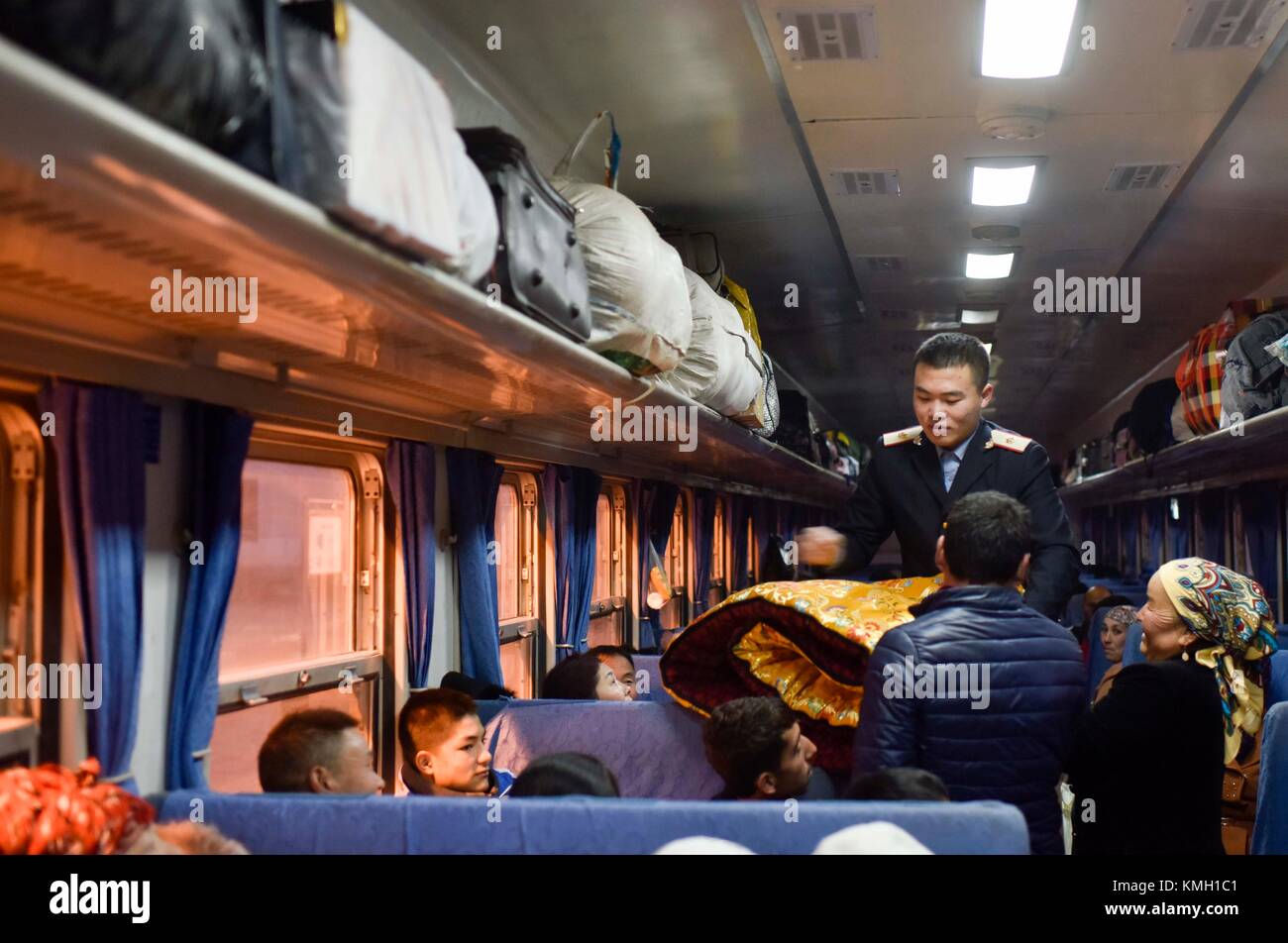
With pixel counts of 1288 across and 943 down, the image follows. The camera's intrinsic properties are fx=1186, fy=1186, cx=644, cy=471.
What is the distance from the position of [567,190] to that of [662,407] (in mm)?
1278

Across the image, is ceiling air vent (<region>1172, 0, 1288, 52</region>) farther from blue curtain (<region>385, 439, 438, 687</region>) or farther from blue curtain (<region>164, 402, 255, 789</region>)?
blue curtain (<region>164, 402, 255, 789</region>)

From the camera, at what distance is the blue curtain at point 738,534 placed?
13734 mm

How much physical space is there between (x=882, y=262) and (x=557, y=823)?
22.3ft

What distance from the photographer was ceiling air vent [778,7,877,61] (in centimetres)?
440

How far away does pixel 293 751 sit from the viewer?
3303mm

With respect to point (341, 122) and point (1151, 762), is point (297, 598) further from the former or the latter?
point (1151, 762)

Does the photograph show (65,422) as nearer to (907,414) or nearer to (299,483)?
(299,483)

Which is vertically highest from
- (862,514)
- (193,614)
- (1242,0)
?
(1242,0)

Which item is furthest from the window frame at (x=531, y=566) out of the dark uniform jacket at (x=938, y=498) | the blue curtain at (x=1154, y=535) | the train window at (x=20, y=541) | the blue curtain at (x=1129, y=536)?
the blue curtain at (x=1129, y=536)

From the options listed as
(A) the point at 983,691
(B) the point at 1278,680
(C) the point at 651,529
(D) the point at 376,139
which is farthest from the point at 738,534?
(D) the point at 376,139

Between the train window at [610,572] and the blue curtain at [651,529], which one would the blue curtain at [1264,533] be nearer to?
the blue curtain at [651,529]

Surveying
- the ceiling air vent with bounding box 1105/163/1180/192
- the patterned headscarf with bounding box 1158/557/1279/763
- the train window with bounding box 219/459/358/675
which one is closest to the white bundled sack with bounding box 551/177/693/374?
the train window with bounding box 219/459/358/675
